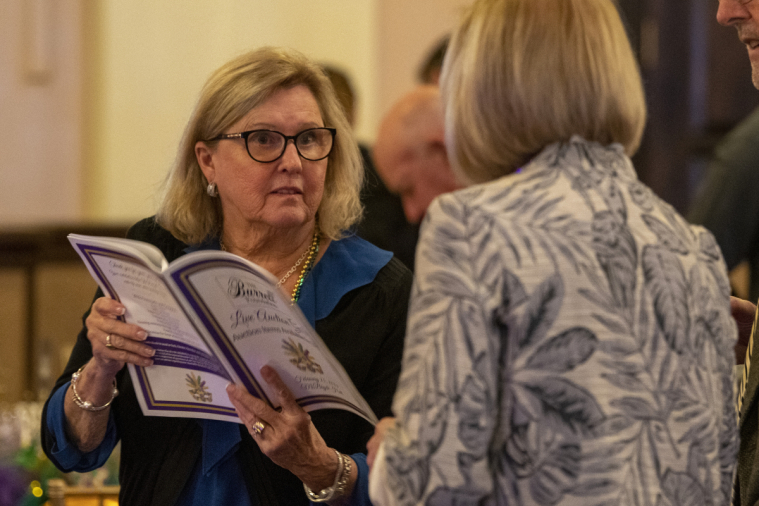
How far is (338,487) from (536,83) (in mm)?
791

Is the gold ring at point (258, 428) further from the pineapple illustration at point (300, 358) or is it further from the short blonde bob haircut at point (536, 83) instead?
the short blonde bob haircut at point (536, 83)

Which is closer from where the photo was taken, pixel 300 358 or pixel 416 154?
pixel 300 358

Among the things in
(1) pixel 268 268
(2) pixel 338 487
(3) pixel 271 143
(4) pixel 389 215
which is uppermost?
(3) pixel 271 143

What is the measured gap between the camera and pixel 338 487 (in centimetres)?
159

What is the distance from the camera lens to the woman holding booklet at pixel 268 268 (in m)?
1.71

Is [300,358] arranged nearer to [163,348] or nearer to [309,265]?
[163,348]

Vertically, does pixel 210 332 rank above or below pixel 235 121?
below

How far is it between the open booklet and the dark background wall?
335cm

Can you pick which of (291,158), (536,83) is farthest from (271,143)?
(536,83)

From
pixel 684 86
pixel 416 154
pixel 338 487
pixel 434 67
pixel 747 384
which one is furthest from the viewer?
pixel 684 86

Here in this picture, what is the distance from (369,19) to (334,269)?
4.44 meters

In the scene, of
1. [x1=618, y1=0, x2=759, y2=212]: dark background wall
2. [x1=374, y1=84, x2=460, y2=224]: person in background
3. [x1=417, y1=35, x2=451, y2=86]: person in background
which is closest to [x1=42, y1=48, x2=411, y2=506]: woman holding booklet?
[x1=374, y1=84, x2=460, y2=224]: person in background

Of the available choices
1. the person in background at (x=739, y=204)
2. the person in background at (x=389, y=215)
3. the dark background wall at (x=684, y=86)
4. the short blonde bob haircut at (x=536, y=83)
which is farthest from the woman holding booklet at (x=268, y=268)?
the dark background wall at (x=684, y=86)

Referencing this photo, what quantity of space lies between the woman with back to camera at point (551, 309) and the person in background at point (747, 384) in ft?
1.38
